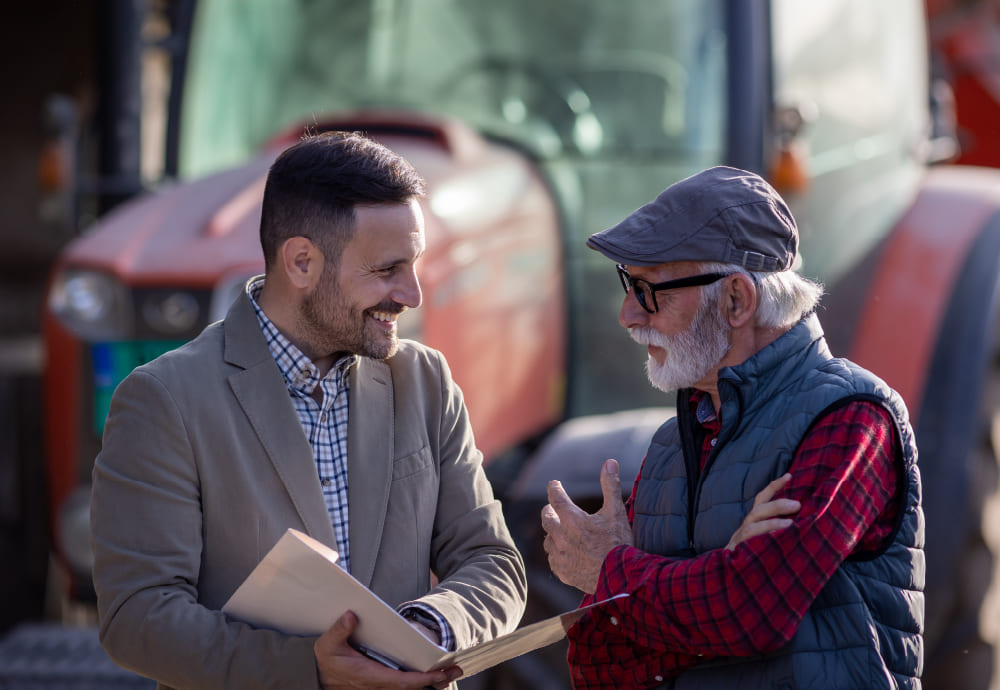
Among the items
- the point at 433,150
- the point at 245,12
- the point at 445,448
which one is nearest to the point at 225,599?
the point at 445,448

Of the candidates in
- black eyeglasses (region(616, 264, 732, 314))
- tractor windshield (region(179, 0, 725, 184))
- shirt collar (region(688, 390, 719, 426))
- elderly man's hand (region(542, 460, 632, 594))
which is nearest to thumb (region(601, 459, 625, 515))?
elderly man's hand (region(542, 460, 632, 594))

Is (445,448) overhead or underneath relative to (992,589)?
overhead

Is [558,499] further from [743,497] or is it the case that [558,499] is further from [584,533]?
[743,497]

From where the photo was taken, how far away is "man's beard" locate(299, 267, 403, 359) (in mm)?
1799

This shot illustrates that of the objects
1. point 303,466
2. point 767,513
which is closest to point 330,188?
point 303,466

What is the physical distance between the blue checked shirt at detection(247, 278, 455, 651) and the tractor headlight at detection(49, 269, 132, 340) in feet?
5.97

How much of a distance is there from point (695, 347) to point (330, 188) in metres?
0.55

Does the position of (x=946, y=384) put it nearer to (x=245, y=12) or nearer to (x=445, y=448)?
(x=445, y=448)

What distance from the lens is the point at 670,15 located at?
3854 millimetres

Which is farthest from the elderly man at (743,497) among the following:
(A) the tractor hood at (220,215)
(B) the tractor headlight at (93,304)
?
(B) the tractor headlight at (93,304)

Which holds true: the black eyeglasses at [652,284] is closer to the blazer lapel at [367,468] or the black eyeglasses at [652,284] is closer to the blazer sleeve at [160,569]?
the blazer lapel at [367,468]

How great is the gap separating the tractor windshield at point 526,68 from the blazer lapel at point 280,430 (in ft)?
7.37

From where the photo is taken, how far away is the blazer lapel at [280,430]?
1758mm

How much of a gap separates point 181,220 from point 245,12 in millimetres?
988
